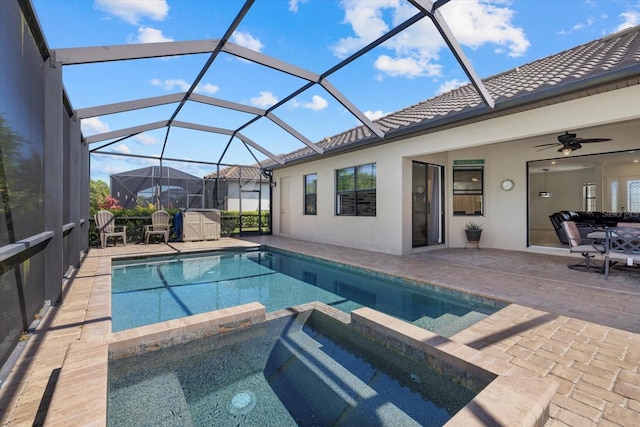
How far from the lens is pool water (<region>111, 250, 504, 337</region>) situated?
402 centimetres

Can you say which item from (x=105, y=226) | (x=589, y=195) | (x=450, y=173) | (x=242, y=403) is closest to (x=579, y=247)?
(x=450, y=173)

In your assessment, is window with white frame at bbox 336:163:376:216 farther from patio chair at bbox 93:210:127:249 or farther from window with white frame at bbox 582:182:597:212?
window with white frame at bbox 582:182:597:212

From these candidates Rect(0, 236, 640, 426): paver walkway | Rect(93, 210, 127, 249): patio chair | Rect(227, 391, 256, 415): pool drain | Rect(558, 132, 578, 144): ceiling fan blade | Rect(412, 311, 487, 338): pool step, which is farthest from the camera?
Rect(93, 210, 127, 249): patio chair

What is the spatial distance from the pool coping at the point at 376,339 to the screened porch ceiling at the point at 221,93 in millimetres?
3528

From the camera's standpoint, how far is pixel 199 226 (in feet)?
35.2

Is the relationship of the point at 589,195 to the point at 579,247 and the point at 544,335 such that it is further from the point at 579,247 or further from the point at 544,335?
the point at 544,335

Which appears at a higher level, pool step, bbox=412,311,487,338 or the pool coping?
the pool coping

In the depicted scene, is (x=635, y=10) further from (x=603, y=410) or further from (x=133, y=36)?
(x=133, y=36)

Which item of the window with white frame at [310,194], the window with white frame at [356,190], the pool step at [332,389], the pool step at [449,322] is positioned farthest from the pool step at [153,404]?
the window with white frame at [310,194]

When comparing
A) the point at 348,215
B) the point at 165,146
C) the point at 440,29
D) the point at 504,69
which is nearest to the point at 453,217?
the point at 348,215

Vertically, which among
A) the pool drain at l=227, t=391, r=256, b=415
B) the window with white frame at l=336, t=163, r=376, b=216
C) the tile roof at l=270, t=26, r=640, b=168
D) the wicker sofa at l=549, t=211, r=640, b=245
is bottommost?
the pool drain at l=227, t=391, r=256, b=415

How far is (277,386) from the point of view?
2.49m

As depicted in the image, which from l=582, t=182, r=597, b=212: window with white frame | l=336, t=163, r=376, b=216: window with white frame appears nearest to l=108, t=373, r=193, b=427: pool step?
l=336, t=163, r=376, b=216: window with white frame

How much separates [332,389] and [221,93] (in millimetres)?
6736
